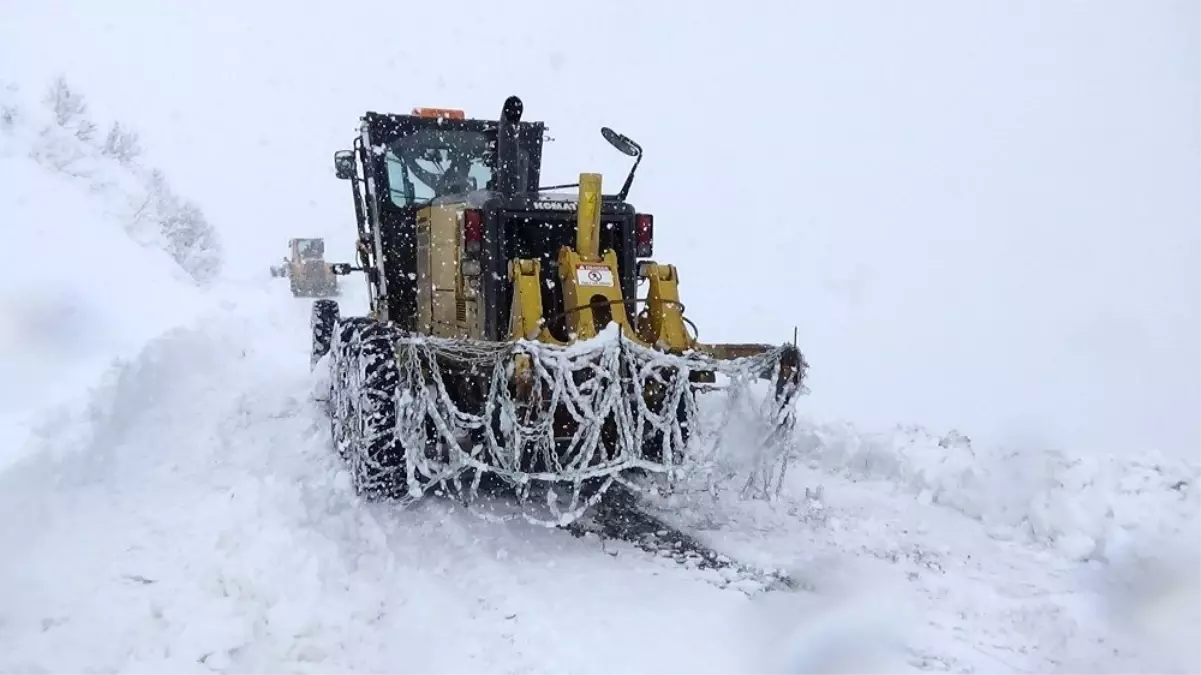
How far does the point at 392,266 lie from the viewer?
714 cm

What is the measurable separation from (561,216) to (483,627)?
2681 mm

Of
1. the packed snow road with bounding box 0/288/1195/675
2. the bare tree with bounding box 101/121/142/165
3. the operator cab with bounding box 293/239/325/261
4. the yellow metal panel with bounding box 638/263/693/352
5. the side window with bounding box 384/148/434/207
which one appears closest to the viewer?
the packed snow road with bounding box 0/288/1195/675

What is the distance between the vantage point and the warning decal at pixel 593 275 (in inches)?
202

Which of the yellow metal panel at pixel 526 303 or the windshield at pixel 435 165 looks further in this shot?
the windshield at pixel 435 165

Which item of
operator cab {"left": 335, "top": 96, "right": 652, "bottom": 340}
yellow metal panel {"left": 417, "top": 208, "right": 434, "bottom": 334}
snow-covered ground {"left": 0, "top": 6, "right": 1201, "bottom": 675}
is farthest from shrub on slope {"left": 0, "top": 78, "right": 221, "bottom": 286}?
snow-covered ground {"left": 0, "top": 6, "right": 1201, "bottom": 675}

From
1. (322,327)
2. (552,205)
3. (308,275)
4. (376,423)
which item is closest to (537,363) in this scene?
(376,423)

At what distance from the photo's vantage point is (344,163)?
7.10 meters

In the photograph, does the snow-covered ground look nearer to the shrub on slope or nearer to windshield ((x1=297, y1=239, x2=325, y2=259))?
the shrub on slope

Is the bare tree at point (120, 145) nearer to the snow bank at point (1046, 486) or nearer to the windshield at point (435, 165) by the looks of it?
the windshield at point (435, 165)

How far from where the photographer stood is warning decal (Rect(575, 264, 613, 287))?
5.12 meters

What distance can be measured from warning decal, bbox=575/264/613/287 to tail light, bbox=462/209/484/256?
0.66 meters

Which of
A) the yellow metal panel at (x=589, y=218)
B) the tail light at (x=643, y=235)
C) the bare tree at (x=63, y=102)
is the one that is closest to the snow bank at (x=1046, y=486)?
the tail light at (x=643, y=235)

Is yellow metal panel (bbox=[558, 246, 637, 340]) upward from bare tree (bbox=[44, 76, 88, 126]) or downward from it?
downward

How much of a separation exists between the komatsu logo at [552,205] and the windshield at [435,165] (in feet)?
5.60
